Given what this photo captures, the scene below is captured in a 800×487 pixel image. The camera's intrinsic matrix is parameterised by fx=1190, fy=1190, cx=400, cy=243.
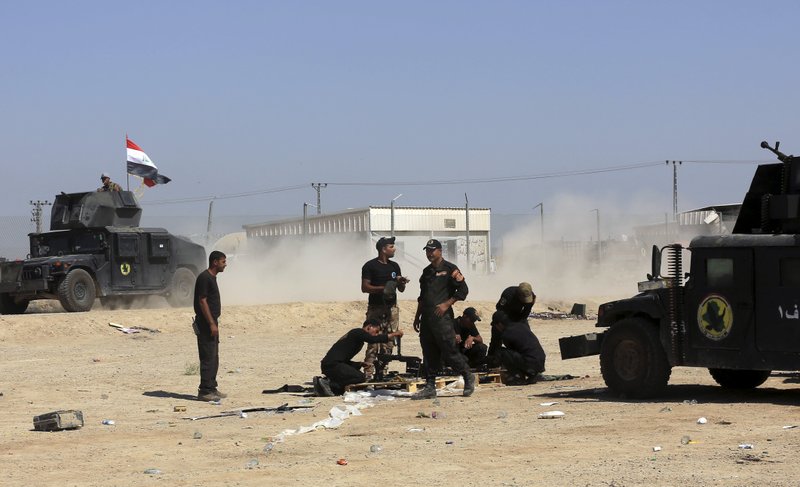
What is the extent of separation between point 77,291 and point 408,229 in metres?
28.5

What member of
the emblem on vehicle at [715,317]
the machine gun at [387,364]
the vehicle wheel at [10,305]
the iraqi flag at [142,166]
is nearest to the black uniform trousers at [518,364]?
the machine gun at [387,364]

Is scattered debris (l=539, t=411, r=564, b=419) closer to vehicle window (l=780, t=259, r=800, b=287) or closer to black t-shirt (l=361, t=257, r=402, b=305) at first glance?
vehicle window (l=780, t=259, r=800, b=287)

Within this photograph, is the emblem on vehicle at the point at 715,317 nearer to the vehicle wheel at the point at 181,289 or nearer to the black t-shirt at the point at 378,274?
the black t-shirt at the point at 378,274

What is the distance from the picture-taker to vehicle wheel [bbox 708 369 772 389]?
13.9 metres

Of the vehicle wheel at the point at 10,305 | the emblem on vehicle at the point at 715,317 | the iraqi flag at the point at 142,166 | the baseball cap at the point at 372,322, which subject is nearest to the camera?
the emblem on vehicle at the point at 715,317

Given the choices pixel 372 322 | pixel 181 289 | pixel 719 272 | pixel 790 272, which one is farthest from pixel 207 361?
pixel 181 289

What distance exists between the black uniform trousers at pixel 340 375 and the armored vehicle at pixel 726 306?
302cm

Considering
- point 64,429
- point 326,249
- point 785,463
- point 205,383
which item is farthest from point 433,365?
point 326,249

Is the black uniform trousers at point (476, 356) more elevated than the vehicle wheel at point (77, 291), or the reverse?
the vehicle wheel at point (77, 291)

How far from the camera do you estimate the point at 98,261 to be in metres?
28.4

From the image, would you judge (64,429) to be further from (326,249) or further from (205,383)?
(326,249)

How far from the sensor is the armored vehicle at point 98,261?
1076 inches

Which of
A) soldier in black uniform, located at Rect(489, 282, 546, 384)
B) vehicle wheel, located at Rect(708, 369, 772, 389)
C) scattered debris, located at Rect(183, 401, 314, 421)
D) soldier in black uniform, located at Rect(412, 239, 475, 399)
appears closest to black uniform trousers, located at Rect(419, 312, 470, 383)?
soldier in black uniform, located at Rect(412, 239, 475, 399)

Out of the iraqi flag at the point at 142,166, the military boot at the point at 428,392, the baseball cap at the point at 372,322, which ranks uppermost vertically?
the iraqi flag at the point at 142,166
